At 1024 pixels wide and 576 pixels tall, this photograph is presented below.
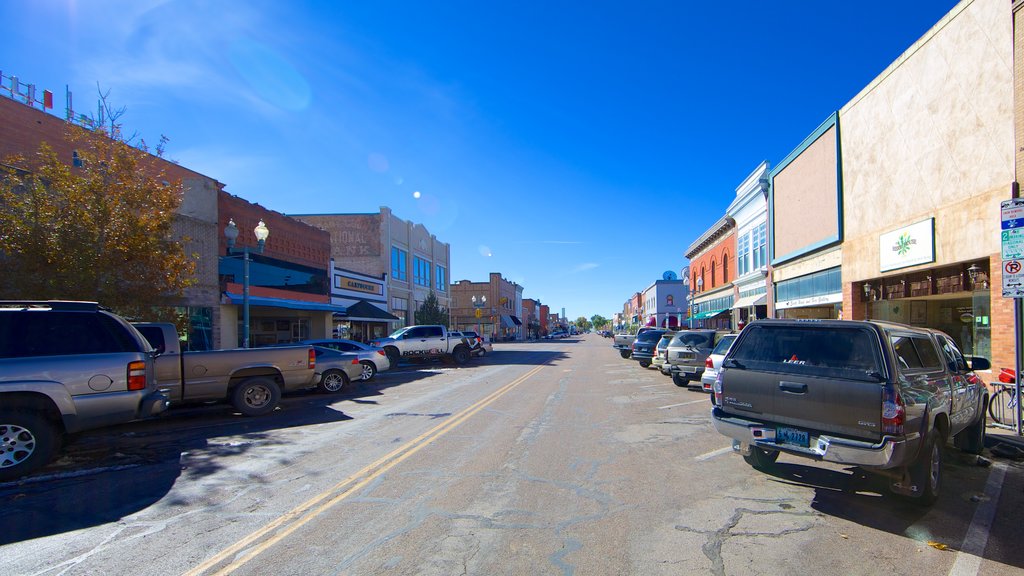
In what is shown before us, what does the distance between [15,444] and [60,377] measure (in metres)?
0.86

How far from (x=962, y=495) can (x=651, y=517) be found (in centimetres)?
362

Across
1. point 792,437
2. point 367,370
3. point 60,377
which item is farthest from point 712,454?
point 367,370

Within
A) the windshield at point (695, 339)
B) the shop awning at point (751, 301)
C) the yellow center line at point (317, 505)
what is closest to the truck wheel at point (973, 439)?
the yellow center line at point (317, 505)

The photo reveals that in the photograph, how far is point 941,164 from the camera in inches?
563

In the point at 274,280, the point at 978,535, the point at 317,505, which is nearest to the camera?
the point at 978,535

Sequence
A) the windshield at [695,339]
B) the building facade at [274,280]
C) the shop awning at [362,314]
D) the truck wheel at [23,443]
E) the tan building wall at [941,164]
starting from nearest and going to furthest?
the truck wheel at [23,443], the tan building wall at [941,164], the windshield at [695,339], the building facade at [274,280], the shop awning at [362,314]

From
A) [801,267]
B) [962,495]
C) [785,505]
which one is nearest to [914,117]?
[801,267]

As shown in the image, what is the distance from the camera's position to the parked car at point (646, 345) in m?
23.9

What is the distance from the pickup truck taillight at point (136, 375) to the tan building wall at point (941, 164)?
53.4 feet

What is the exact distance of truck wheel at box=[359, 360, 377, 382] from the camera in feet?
60.0

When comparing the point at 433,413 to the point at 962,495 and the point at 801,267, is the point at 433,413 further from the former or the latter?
the point at 801,267

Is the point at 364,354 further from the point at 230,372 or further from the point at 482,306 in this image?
the point at 482,306

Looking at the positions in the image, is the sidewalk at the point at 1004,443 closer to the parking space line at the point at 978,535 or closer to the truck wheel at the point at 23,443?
the parking space line at the point at 978,535

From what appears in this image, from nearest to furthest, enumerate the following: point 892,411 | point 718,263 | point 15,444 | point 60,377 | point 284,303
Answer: point 892,411 < point 15,444 < point 60,377 < point 284,303 < point 718,263
